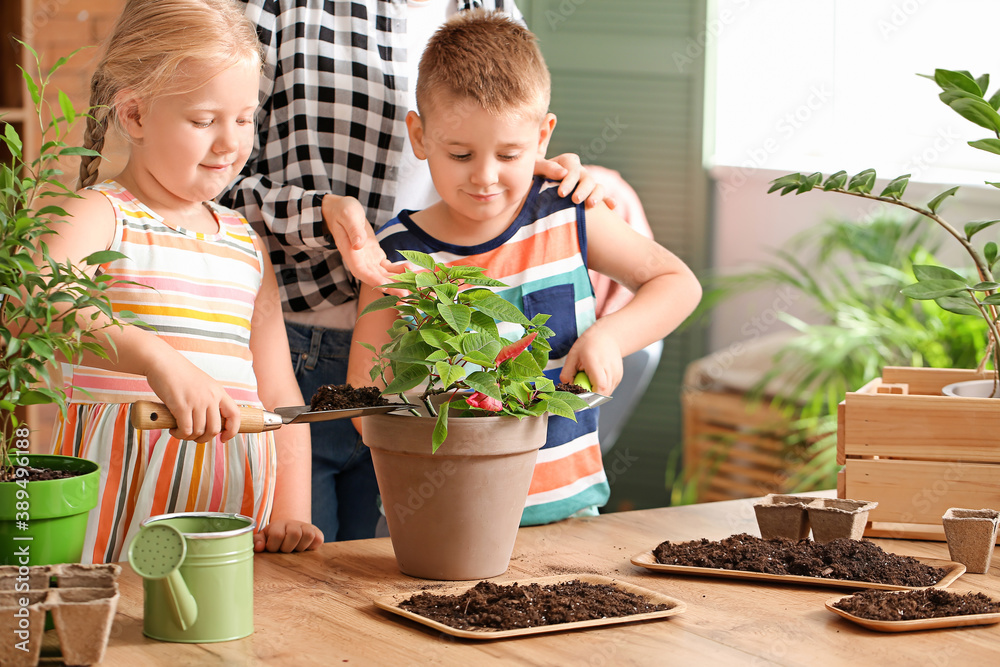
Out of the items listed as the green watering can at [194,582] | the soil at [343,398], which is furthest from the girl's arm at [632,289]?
the green watering can at [194,582]

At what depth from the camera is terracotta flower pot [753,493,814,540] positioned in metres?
1.15

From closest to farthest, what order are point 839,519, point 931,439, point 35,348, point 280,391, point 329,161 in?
point 35,348 < point 839,519 < point 931,439 < point 280,391 < point 329,161

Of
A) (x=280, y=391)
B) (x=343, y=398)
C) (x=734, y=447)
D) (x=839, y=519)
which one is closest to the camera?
(x=343, y=398)

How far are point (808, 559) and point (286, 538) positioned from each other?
59 centimetres

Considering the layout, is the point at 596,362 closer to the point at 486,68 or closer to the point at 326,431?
the point at 486,68

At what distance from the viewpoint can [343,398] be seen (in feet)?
3.27

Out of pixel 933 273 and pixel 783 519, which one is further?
pixel 933 273

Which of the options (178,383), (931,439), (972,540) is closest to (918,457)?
(931,439)

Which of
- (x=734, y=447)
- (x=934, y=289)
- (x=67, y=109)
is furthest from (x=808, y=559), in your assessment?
(x=734, y=447)

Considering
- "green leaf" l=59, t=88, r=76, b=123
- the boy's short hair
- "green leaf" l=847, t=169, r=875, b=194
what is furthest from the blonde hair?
"green leaf" l=847, t=169, r=875, b=194

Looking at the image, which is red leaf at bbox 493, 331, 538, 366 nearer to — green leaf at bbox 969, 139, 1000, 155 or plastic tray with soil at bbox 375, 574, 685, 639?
plastic tray with soil at bbox 375, 574, 685, 639

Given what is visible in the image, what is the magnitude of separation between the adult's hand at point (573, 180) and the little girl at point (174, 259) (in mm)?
423

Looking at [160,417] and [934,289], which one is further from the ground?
[934,289]

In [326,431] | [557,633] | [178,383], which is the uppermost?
[178,383]
